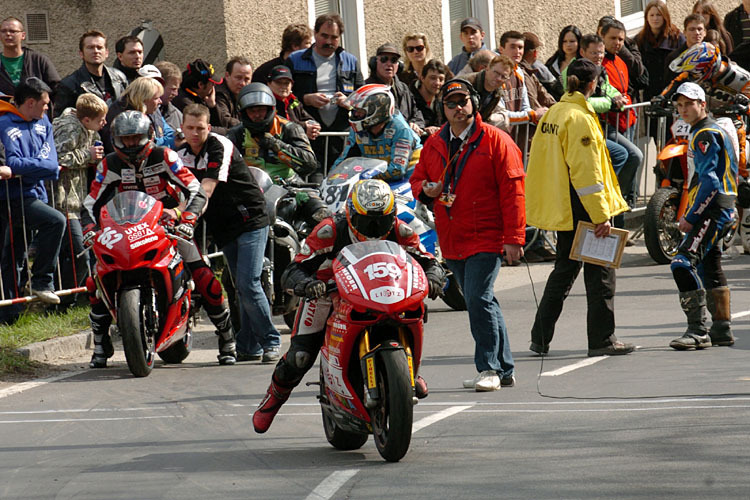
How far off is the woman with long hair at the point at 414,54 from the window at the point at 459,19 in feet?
13.1

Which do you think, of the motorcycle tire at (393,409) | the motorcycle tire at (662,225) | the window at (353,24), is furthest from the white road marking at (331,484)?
the window at (353,24)

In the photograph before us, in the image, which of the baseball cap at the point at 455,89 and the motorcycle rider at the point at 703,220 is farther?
the motorcycle rider at the point at 703,220

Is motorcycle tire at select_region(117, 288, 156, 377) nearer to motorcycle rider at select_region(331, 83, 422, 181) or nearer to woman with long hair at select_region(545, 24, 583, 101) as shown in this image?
motorcycle rider at select_region(331, 83, 422, 181)

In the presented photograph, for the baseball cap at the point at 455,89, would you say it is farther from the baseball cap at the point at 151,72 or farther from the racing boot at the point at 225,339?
the baseball cap at the point at 151,72

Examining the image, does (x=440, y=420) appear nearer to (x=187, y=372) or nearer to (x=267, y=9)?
(x=187, y=372)

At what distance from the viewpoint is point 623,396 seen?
8.97 meters

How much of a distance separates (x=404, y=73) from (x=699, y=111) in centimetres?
574

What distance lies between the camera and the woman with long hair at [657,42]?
61.2 ft

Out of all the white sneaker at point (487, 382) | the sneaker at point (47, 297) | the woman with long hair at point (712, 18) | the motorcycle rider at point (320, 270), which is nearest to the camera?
the motorcycle rider at point (320, 270)

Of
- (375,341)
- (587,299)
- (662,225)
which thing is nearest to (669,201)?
(662,225)

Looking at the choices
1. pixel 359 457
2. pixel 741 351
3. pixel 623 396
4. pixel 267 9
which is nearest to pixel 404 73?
pixel 267 9

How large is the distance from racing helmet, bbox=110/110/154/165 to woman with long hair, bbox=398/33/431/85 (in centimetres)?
560

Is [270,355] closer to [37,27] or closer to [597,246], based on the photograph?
[597,246]

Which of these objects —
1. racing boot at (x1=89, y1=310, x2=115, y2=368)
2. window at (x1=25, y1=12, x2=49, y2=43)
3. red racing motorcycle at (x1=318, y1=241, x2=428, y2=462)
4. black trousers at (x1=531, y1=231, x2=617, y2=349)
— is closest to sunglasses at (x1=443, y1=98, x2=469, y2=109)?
black trousers at (x1=531, y1=231, x2=617, y2=349)
